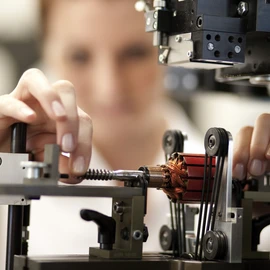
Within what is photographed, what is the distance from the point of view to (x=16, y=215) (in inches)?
55.5

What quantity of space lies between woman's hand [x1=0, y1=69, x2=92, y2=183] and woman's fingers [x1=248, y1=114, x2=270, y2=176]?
41cm

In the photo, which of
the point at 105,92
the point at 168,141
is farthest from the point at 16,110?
the point at 105,92

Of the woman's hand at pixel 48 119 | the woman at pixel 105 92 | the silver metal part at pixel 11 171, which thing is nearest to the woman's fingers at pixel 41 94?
the woman's hand at pixel 48 119

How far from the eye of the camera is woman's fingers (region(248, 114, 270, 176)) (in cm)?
161

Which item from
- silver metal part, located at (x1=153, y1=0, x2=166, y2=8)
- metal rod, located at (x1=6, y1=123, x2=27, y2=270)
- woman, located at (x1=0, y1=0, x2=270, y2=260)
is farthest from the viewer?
woman, located at (x1=0, y1=0, x2=270, y2=260)

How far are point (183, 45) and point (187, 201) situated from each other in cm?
31

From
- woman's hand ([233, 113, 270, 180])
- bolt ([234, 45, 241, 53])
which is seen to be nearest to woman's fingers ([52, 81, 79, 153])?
bolt ([234, 45, 241, 53])

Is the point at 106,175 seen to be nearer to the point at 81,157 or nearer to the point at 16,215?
the point at 81,157

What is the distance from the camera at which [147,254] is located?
138 centimetres

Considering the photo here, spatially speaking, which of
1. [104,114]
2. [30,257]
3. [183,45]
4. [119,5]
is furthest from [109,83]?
[30,257]

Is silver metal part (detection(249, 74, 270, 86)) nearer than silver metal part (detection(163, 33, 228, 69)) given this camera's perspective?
No

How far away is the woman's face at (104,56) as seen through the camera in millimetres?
2574

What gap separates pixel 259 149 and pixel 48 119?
46cm

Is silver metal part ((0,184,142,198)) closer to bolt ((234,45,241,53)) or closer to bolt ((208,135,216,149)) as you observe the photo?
bolt ((208,135,216,149))
